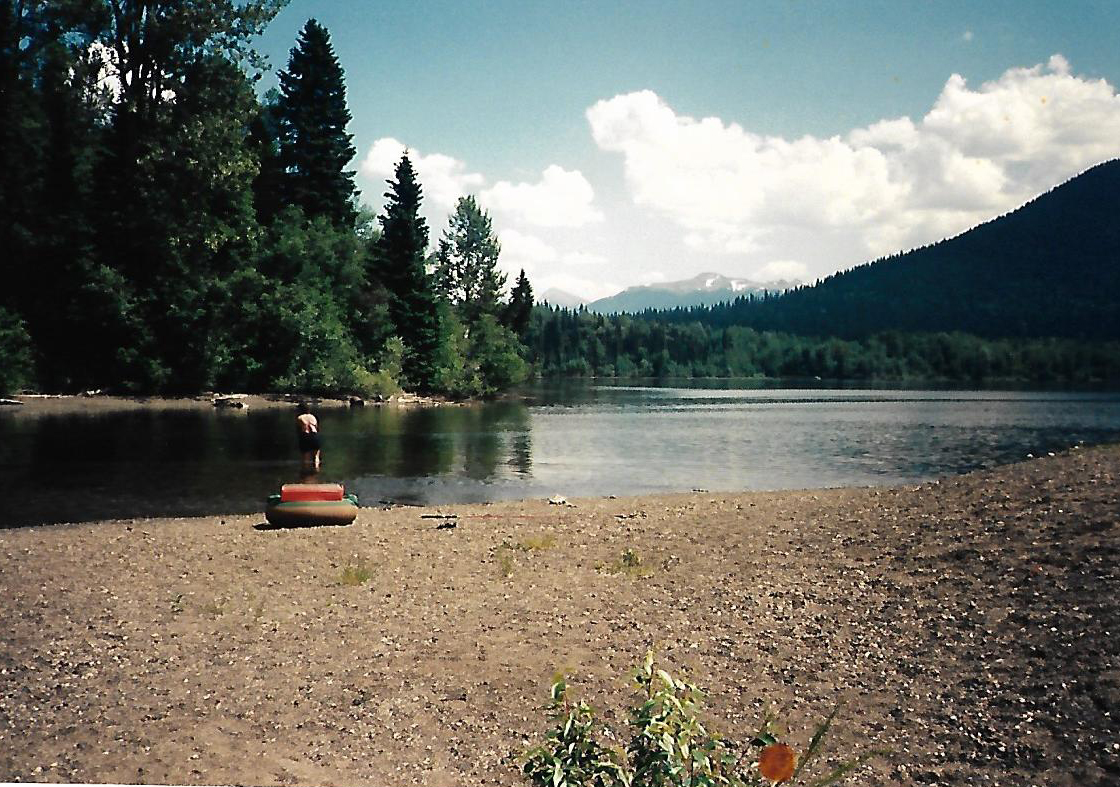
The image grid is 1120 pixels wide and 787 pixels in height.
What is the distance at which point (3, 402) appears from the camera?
59.3 m

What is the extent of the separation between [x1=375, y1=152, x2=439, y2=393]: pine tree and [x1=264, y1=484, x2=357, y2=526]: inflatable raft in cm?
6793

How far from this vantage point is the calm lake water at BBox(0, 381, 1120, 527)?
29578mm

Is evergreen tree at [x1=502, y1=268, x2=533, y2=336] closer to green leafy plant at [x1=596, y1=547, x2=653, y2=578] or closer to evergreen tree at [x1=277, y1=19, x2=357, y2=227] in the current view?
evergreen tree at [x1=277, y1=19, x2=357, y2=227]

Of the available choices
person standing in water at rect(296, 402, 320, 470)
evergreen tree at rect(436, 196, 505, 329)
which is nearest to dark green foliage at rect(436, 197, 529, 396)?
evergreen tree at rect(436, 196, 505, 329)

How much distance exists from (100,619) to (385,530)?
27.0 ft

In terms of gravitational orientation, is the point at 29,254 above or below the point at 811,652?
above

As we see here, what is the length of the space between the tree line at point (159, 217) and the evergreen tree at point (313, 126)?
297mm

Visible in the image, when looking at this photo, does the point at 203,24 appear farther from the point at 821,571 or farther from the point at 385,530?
the point at 821,571

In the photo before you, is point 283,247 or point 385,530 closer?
point 385,530

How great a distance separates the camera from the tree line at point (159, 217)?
6234cm

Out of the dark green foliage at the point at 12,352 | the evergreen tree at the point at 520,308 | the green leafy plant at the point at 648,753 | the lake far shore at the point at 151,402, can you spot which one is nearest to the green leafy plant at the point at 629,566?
the green leafy plant at the point at 648,753

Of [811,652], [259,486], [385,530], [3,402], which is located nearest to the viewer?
[811,652]

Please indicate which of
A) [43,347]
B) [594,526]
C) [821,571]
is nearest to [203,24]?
[43,347]

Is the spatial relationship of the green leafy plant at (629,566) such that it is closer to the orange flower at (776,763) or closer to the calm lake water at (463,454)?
the orange flower at (776,763)
